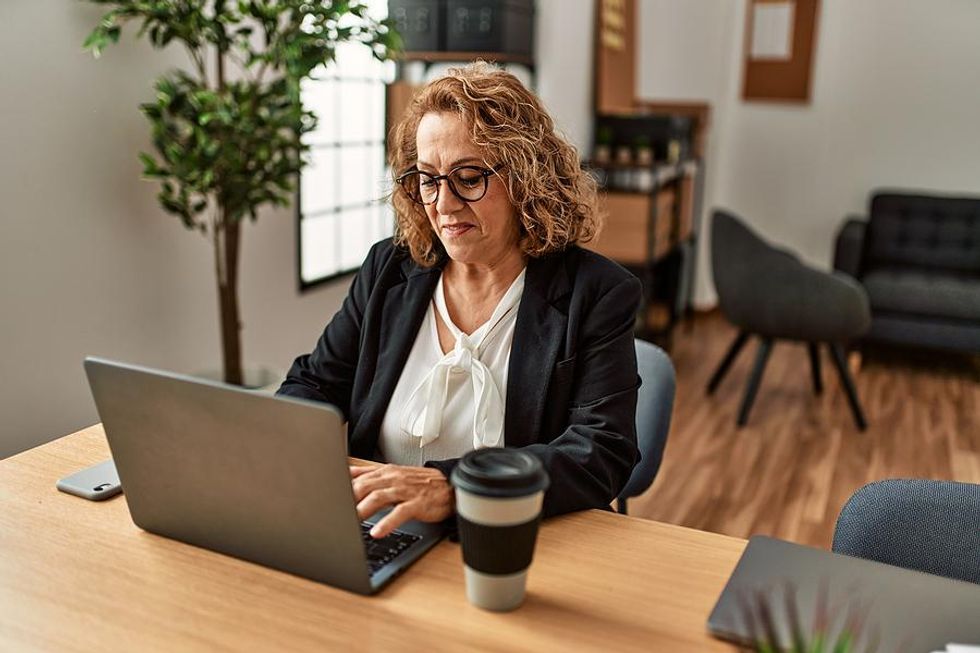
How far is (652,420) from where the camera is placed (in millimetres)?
1889

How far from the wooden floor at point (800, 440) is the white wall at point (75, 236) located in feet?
5.76

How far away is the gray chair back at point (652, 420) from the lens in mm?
1892

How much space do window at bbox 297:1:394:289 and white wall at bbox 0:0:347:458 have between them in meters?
0.75

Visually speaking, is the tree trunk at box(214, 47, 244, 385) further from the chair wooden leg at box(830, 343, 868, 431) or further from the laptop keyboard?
the chair wooden leg at box(830, 343, 868, 431)

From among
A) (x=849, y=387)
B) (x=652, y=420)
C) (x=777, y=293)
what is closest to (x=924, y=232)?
(x=849, y=387)

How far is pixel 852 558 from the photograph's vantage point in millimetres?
1192

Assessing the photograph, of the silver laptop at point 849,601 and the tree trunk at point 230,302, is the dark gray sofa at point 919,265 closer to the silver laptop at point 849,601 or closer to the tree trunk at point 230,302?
the tree trunk at point 230,302

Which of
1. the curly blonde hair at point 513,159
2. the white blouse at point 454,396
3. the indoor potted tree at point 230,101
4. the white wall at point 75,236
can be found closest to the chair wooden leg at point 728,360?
the indoor potted tree at point 230,101

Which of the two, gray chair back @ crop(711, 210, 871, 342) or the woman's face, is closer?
the woman's face

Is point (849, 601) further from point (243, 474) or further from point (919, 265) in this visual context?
point (919, 265)

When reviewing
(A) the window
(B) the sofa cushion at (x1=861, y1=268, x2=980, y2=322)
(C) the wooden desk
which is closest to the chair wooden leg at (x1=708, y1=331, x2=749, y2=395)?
(B) the sofa cushion at (x1=861, y1=268, x2=980, y2=322)

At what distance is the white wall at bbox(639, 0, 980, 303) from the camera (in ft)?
18.2

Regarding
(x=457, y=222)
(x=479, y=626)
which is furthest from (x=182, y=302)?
(x=479, y=626)

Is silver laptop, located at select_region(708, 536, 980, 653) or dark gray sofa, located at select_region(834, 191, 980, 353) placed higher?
silver laptop, located at select_region(708, 536, 980, 653)
